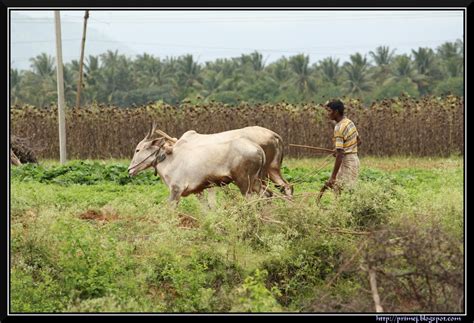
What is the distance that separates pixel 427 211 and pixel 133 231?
3156 millimetres

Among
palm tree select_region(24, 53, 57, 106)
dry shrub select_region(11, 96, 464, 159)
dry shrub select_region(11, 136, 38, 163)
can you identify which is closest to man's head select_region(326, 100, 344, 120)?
dry shrub select_region(11, 136, 38, 163)

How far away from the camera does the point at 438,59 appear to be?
58.4m

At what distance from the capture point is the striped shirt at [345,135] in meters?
9.85

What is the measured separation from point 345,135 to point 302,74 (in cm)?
4937

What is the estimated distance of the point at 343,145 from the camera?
9898 millimetres

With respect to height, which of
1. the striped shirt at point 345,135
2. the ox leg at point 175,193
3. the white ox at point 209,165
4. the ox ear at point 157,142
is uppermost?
the striped shirt at point 345,135

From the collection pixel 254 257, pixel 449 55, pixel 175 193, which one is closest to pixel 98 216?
pixel 175 193

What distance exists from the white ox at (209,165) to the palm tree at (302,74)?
45507mm

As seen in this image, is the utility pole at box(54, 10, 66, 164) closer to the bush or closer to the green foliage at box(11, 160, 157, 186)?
the green foliage at box(11, 160, 157, 186)

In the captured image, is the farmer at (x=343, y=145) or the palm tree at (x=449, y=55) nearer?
the farmer at (x=343, y=145)

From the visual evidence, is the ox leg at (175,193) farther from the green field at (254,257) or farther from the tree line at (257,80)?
the tree line at (257,80)

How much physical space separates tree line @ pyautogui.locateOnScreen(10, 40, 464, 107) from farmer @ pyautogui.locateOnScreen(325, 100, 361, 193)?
42217mm

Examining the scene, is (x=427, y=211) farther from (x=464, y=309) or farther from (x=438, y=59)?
(x=438, y=59)

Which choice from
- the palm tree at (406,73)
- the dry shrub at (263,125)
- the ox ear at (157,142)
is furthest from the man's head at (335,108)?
the palm tree at (406,73)
